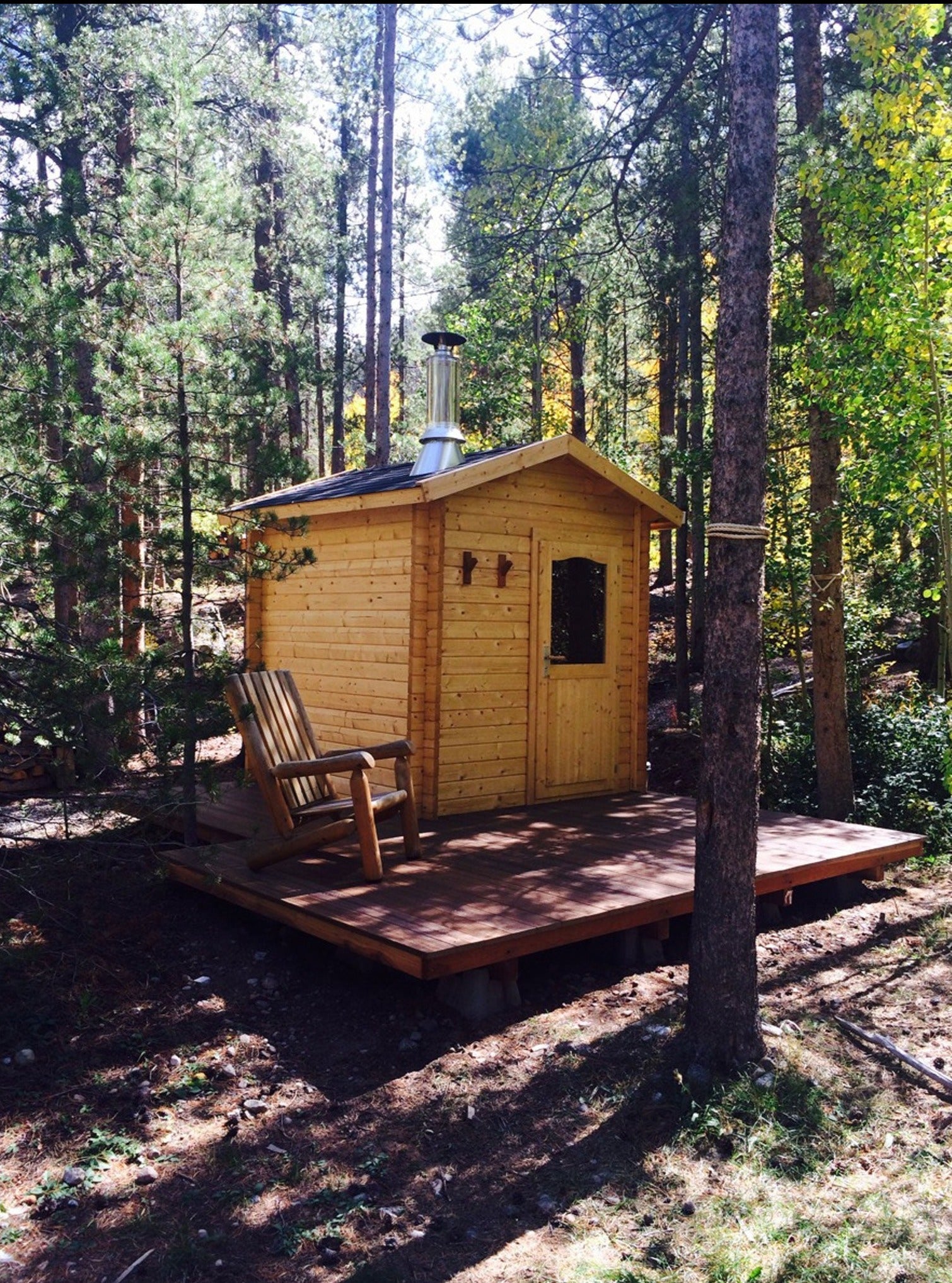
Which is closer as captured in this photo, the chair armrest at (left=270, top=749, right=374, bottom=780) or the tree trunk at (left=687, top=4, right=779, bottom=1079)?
the tree trunk at (left=687, top=4, right=779, bottom=1079)

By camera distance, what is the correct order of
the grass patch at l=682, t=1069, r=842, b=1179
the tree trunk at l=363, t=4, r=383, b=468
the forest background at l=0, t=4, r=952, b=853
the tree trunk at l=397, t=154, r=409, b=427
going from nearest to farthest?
the grass patch at l=682, t=1069, r=842, b=1179 < the forest background at l=0, t=4, r=952, b=853 < the tree trunk at l=363, t=4, r=383, b=468 < the tree trunk at l=397, t=154, r=409, b=427

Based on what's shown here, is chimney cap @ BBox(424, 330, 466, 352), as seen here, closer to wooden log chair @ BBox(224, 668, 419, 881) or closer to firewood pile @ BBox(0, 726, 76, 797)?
wooden log chair @ BBox(224, 668, 419, 881)

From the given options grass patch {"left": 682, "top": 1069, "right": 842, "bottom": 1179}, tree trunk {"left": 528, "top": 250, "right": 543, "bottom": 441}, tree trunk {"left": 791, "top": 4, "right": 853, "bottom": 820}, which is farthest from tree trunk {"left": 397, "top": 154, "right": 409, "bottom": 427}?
grass patch {"left": 682, "top": 1069, "right": 842, "bottom": 1179}

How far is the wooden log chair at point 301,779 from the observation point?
520cm

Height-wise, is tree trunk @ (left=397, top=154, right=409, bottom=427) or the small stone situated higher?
tree trunk @ (left=397, top=154, right=409, bottom=427)

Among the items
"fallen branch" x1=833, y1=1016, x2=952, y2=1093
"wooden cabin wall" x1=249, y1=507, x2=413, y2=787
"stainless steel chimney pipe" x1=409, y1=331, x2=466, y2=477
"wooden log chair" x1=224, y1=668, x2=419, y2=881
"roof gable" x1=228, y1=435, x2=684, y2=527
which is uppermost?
"stainless steel chimney pipe" x1=409, y1=331, x2=466, y2=477

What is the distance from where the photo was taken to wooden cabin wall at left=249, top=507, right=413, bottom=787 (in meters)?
7.12

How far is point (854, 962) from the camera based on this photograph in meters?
5.40

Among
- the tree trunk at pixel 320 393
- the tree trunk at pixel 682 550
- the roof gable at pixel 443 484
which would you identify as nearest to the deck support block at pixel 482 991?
the roof gable at pixel 443 484

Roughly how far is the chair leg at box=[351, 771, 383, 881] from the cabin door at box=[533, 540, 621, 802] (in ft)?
8.22

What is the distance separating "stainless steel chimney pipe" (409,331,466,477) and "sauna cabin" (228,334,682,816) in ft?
0.05

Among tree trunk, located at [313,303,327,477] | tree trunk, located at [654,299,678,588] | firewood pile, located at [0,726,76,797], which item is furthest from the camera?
tree trunk, located at [313,303,327,477]

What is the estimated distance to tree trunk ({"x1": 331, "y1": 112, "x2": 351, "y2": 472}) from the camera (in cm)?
1833

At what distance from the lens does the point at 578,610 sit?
7.91 meters
